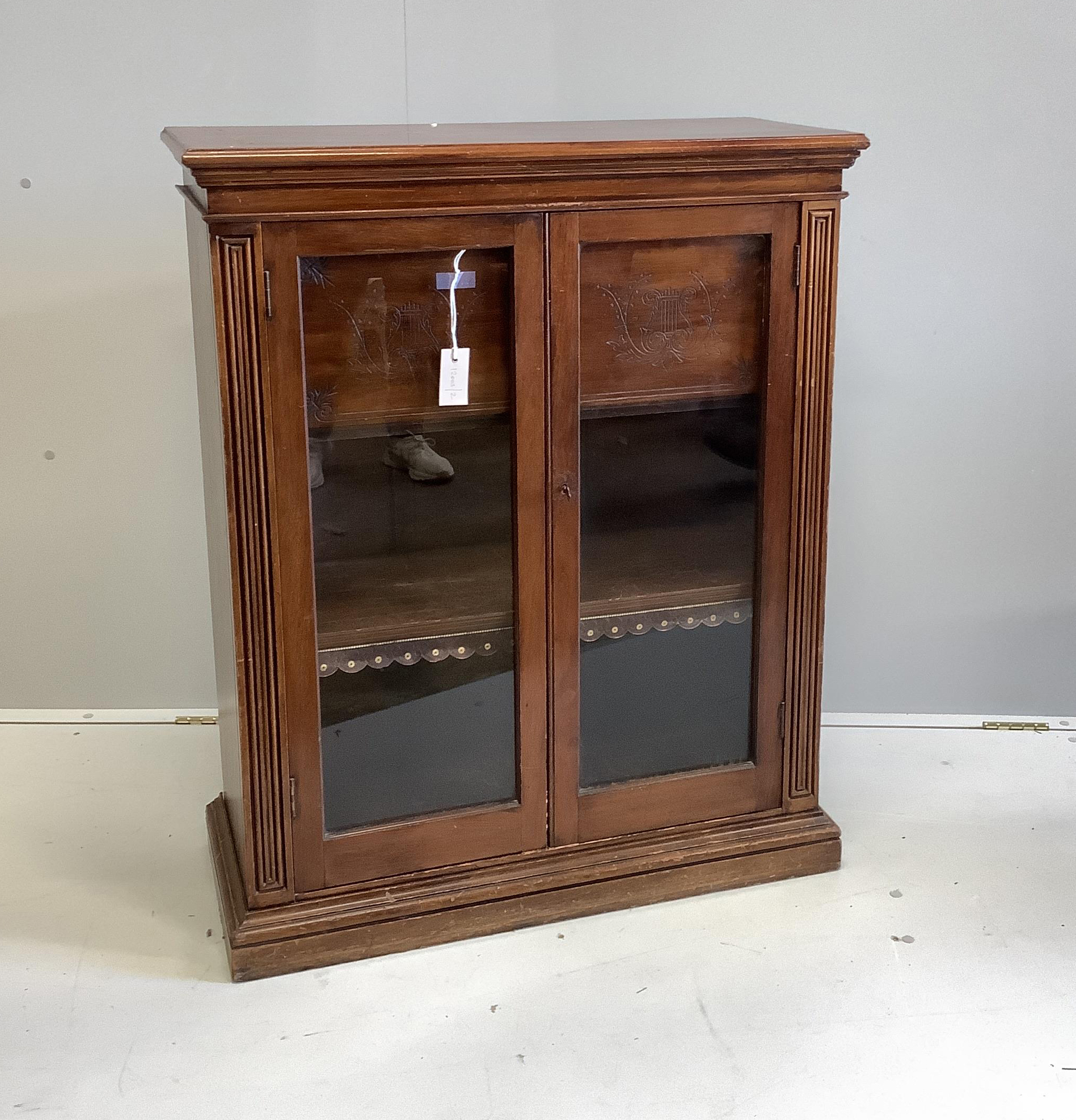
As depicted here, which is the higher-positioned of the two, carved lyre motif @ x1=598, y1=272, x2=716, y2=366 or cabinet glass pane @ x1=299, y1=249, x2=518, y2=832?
carved lyre motif @ x1=598, y1=272, x2=716, y2=366

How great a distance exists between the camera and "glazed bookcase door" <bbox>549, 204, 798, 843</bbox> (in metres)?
2.09

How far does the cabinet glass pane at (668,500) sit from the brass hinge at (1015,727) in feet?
2.61

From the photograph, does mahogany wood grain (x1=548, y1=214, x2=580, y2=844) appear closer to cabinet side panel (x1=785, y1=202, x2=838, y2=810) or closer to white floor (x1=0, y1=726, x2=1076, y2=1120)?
white floor (x1=0, y1=726, x2=1076, y2=1120)

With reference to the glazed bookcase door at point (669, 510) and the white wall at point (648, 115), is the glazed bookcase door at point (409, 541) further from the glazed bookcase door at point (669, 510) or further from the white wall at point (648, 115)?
the white wall at point (648, 115)

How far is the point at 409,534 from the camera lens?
2.11 m

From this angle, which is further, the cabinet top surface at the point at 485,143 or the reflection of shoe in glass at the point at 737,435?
the reflection of shoe in glass at the point at 737,435

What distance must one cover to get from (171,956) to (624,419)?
1074 millimetres

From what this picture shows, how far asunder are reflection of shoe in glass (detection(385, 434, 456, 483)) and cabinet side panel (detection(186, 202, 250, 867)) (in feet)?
0.80

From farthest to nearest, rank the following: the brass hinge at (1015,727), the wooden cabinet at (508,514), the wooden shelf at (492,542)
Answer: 1. the brass hinge at (1015,727)
2. the wooden shelf at (492,542)
3. the wooden cabinet at (508,514)

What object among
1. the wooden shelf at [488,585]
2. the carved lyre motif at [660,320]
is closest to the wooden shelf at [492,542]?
the wooden shelf at [488,585]

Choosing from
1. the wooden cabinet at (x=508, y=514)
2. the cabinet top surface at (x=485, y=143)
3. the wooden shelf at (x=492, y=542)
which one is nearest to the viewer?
the cabinet top surface at (x=485, y=143)

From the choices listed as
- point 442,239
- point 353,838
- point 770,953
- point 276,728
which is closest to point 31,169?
point 442,239

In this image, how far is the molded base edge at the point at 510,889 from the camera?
2.14m

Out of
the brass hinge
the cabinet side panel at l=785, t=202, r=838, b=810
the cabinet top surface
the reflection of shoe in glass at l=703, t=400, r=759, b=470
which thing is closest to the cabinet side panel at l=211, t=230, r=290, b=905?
the cabinet top surface
